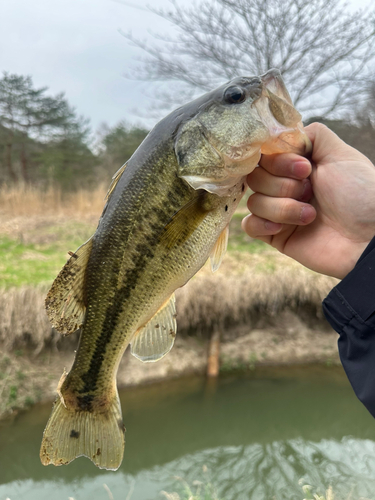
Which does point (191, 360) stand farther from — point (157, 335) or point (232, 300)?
point (157, 335)

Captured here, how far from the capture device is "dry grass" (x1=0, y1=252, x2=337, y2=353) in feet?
19.0

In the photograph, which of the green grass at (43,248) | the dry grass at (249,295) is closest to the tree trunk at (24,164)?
the green grass at (43,248)

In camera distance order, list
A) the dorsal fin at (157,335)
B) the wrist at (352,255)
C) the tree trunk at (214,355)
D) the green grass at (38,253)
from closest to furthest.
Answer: the dorsal fin at (157,335) < the wrist at (352,255) < the green grass at (38,253) < the tree trunk at (214,355)

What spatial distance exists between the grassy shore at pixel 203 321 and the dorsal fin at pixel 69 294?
4.61m

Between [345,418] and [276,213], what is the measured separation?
5704mm

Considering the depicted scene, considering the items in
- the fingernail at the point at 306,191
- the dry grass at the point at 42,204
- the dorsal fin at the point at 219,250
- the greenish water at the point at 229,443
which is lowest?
the greenish water at the point at 229,443

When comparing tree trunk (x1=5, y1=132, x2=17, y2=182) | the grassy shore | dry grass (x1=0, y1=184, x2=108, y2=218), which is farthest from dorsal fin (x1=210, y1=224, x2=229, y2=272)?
tree trunk (x1=5, y1=132, x2=17, y2=182)

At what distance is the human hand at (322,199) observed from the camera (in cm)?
169

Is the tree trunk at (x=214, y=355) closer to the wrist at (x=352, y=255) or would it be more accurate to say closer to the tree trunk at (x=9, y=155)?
the wrist at (x=352, y=255)

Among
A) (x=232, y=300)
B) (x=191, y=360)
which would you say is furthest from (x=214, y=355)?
(x=232, y=300)

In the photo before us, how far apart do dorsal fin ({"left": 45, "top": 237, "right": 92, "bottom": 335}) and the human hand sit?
907 mm

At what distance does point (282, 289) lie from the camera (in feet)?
22.7

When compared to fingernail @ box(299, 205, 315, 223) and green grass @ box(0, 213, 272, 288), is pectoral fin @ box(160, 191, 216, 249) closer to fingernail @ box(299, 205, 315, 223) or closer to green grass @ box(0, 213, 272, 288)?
fingernail @ box(299, 205, 315, 223)

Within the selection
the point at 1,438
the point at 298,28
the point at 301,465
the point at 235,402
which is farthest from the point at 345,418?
the point at 298,28
